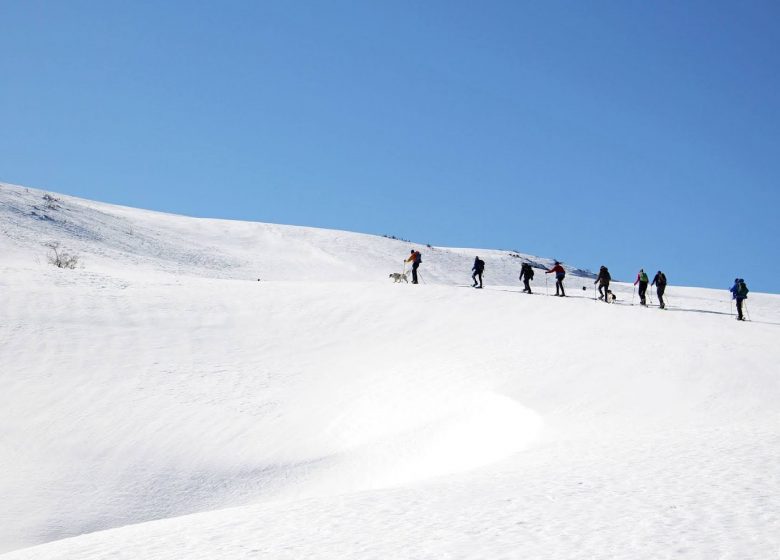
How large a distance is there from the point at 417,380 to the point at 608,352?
191 inches

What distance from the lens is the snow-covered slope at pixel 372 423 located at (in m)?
5.81

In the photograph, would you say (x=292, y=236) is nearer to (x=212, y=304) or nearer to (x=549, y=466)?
(x=212, y=304)

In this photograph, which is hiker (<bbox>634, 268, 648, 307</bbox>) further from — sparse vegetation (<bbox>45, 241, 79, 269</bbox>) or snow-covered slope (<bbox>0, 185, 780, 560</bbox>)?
sparse vegetation (<bbox>45, 241, 79, 269</bbox>)

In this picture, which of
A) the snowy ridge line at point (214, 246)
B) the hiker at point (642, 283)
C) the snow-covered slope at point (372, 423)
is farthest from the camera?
the snowy ridge line at point (214, 246)

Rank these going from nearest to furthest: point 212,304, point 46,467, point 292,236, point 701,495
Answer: point 701,495
point 46,467
point 212,304
point 292,236

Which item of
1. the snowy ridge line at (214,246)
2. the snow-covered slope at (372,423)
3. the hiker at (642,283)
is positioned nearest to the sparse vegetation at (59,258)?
the snowy ridge line at (214,246)

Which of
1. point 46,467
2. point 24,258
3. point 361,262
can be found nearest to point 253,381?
point 46,467

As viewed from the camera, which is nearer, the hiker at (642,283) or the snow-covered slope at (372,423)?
the snow-covered slope at (372,423)

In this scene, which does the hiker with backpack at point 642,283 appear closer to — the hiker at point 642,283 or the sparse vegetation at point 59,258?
the hiker at point 642,283

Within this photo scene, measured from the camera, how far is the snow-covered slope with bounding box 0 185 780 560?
19.1ft

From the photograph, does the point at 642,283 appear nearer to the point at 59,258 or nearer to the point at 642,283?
the point at 642,283

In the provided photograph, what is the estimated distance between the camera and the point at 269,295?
22.6 m

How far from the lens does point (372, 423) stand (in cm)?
1388

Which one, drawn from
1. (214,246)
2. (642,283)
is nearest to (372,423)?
(642,283)
